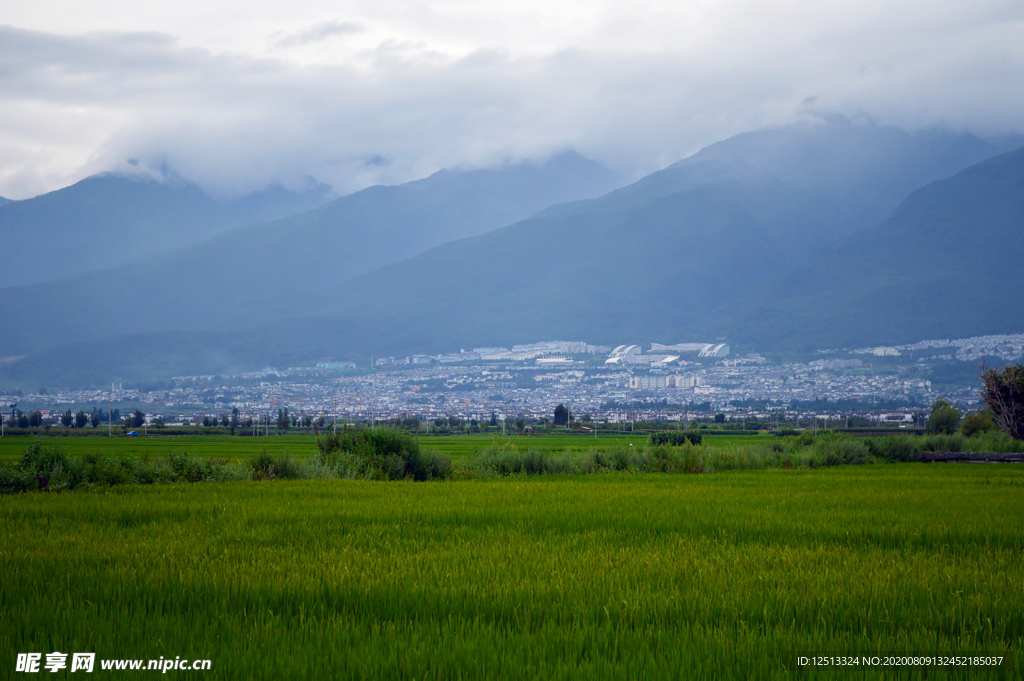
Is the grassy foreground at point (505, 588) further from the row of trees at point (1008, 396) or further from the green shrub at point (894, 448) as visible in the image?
the row of trees at point (1008, 396)

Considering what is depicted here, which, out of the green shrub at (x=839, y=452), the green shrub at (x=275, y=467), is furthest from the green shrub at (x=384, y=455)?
the green shrub at (x=839, y=452)

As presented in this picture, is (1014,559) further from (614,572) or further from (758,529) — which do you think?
(614,572)

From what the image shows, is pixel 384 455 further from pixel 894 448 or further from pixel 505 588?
pixel 894 448

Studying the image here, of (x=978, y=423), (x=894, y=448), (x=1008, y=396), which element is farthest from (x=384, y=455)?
A: (x=978, y=423)

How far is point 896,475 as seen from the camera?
1948 centimetres

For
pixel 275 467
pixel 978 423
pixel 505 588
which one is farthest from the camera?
pixel 978 423

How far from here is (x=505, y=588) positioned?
5.82m

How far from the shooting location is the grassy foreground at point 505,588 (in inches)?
178

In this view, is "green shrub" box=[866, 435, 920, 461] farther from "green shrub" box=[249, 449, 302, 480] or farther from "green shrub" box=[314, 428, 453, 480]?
"green shrub" box=[249, 449, 302, 480]

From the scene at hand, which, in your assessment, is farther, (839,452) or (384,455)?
(839,452)

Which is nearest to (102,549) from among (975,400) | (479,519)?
(479,519)

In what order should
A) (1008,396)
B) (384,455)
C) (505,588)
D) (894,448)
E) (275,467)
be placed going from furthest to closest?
(1008,396)
(894,448)
(384,455)
(275,467)
(505,588)

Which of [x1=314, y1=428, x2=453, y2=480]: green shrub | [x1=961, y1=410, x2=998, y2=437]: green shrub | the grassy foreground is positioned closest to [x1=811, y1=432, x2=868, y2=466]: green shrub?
[x1=314, y1=428, x2=453, y2=480]: green shrub

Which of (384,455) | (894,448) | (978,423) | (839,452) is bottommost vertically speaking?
(978,423)
